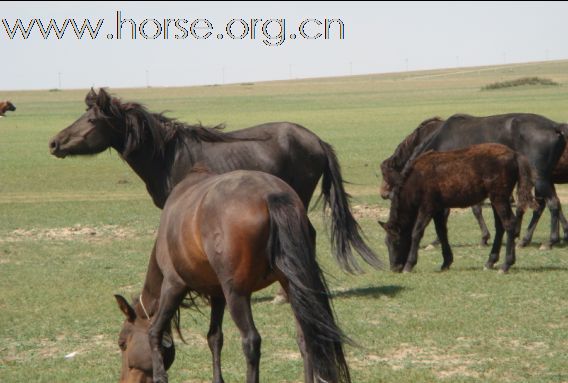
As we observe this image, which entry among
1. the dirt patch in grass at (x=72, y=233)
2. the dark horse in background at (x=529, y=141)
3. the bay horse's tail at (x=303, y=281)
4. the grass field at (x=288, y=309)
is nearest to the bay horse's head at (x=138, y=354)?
the grass field at (x=288, y=309)

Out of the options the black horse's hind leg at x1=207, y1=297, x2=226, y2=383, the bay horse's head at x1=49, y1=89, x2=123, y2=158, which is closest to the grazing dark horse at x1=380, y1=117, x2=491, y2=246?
the bay horse's head at x1=49, y1=89, x2=123, y2=158

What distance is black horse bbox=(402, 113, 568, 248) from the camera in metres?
14.5

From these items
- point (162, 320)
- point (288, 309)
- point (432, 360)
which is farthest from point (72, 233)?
point (162, 320)

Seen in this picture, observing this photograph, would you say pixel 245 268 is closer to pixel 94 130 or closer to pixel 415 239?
pixel 94 130

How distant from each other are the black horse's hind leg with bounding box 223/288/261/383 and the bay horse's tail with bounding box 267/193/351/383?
0.28 meters

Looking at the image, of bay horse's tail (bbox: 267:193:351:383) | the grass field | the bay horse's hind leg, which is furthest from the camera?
the grass field

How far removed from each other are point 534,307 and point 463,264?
9.98 feet

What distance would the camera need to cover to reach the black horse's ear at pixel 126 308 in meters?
6.64

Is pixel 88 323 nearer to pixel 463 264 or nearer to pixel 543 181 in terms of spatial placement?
pixel 463 264

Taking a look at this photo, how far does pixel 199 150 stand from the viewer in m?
10.8

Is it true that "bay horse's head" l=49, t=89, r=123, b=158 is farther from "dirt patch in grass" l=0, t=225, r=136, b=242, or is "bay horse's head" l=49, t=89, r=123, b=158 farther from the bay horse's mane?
"dirt patch in grass" l=0, t=225, r=136, b=242

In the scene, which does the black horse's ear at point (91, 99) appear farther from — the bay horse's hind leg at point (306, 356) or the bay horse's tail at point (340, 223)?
the bay horse's hind leg at point (306, 356)

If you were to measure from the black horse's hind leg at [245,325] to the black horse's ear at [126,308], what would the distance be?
2.67ft

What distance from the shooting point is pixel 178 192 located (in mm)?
7195
